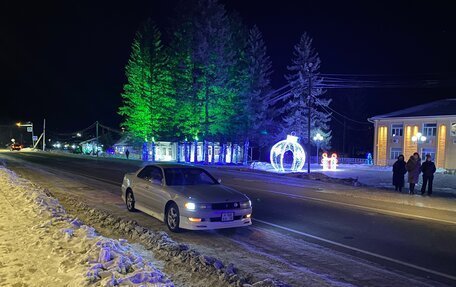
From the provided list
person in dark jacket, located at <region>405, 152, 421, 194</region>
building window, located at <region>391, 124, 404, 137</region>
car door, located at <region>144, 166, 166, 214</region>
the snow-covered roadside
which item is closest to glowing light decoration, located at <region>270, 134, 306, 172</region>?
person in dark jacket, located at <region>405, 152, 421, 194</region>

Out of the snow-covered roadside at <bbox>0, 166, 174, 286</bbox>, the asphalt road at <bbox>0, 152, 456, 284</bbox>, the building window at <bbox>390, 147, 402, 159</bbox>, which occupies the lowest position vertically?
the asphalt road at <bbox>0, 152, 456, 284</bbox>

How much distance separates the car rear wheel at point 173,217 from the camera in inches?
353

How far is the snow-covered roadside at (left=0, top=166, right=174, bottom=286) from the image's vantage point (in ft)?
17.4

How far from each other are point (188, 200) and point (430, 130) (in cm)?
4035

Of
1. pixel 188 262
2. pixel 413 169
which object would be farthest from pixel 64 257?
pixel 413 169

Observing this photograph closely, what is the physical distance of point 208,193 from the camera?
29.7ft

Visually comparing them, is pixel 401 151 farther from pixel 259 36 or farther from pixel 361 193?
pixel 361 193

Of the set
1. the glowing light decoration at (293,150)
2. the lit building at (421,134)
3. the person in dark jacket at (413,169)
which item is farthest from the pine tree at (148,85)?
the person in dark jacket at (413,169)

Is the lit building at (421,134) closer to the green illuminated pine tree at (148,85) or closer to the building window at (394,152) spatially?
the building window at (394,152)

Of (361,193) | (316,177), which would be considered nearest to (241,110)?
(316,177)

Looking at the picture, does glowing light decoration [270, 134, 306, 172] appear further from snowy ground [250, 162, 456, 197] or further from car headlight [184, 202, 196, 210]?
car headlight [184, 202, 196, 210]

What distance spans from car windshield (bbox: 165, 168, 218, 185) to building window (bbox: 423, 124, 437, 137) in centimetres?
3827

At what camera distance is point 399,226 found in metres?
10.5

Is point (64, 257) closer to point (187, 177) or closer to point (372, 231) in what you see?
point (187, 177)
